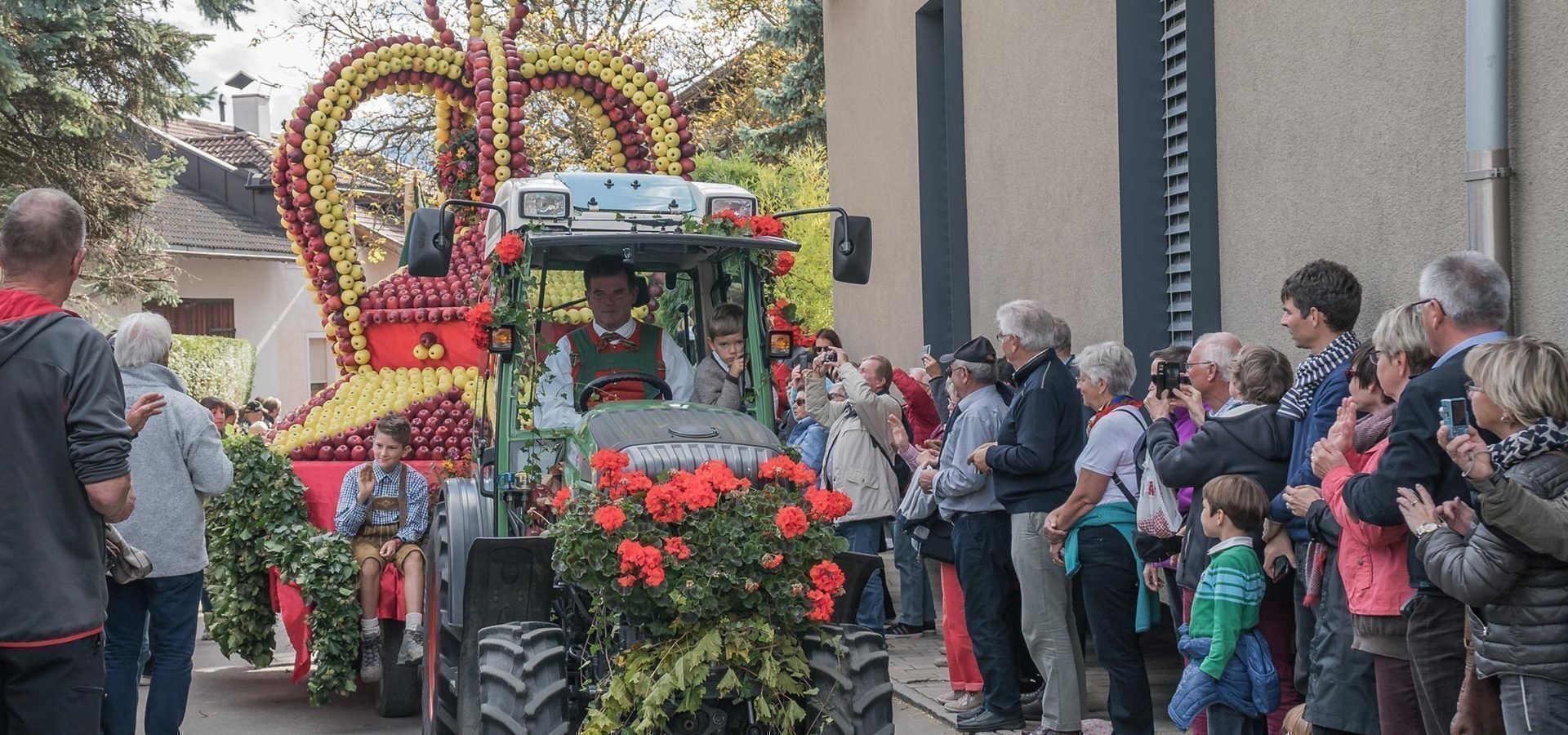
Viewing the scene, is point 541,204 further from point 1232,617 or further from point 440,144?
point 440,144

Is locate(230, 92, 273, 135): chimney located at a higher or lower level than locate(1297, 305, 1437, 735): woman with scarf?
higher

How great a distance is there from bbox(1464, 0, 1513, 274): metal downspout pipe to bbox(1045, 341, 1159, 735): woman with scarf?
5.86 feet

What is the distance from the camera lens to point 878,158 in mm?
15391

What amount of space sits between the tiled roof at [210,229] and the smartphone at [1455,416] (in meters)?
33.2

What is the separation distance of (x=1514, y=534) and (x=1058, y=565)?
10.3 ft

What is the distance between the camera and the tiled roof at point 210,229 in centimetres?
3509

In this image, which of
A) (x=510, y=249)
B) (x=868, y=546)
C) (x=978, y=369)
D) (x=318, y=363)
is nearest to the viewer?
(x=510, y=249)

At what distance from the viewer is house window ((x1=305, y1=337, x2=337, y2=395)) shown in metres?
39.7

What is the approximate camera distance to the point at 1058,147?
10148 millimetres

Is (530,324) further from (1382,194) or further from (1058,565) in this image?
(1382,194)

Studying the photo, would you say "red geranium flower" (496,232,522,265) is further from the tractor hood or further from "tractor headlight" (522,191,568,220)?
the tractor hood

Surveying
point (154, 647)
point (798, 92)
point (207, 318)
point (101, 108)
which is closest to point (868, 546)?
point (154, 647)

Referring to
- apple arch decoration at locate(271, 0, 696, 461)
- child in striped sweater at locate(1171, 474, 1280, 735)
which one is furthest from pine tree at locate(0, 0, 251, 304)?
child in striped sweater at locate(1171, 474, 1280, 735)

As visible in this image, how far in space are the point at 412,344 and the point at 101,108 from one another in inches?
564
